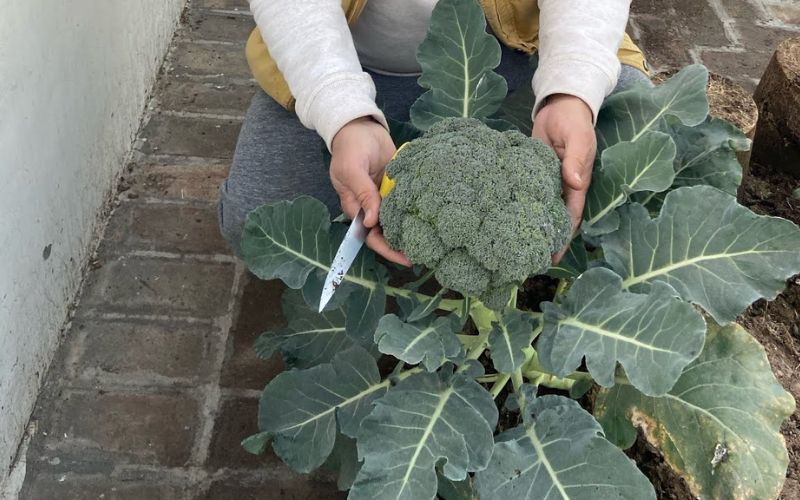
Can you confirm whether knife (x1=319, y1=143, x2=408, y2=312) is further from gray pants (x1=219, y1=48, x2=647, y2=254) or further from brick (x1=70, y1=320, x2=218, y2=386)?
brick (x1=70, y1=320, x2=218, y2=386)

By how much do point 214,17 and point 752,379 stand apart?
220 cm

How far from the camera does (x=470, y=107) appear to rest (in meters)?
1.34

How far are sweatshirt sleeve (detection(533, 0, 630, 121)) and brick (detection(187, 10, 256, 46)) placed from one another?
4.87 feet

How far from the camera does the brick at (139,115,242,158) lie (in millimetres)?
2184

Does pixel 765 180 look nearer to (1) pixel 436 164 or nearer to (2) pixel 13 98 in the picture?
(1) pixel 436 164

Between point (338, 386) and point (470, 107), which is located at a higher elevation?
point (470, 107)

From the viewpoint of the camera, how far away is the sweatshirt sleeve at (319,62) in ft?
4.24

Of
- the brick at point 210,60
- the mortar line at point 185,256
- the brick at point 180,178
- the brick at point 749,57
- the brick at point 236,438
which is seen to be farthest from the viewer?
the brick at point 749,57

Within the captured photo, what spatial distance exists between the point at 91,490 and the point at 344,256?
742 mm

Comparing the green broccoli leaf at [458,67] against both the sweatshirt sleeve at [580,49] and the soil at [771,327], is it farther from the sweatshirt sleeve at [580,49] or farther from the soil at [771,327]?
the soil at [771,327]

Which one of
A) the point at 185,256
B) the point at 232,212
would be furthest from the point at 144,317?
the point at 232,212

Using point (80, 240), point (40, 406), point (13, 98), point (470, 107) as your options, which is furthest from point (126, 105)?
point (470, 107)

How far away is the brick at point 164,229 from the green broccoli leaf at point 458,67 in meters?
0.82

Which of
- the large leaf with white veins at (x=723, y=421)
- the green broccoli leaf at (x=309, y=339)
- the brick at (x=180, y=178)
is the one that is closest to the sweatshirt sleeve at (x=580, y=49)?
the large leaf with white veins at (x=723, y=421)
